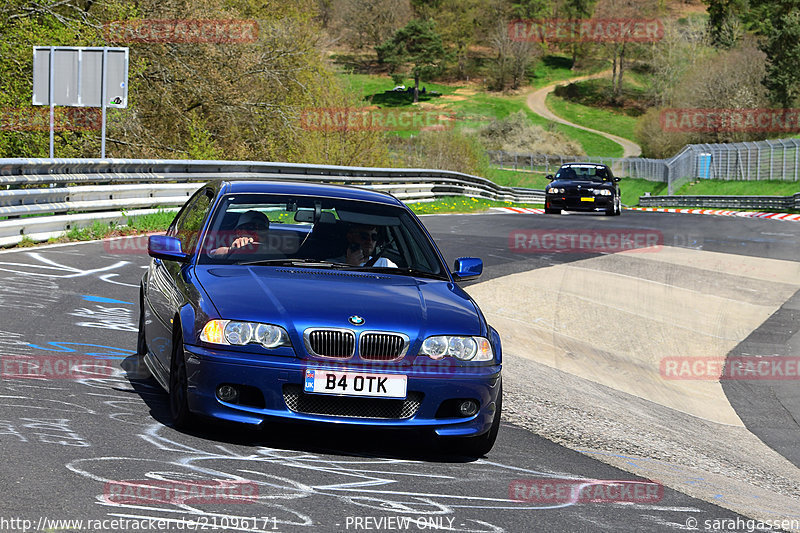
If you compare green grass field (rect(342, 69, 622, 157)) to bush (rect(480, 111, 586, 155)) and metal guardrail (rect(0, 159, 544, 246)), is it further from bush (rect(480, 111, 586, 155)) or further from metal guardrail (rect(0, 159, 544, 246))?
metal guardrail (rect(0, 159, 544, 246))

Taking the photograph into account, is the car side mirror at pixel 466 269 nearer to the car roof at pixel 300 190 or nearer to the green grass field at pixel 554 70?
the car roof at pixel 300 190

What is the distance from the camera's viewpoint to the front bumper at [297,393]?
5.43m

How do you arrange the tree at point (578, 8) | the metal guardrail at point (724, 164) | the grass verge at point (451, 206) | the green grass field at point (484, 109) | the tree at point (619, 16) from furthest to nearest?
the tree at point (578, 8) < the tree at point (619, 16) < the green grass field at point (484, 109) < the metal guardrail at point (724, 164) < the grass verge at point (451, 206)

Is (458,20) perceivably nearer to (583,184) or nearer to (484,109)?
(484,109)

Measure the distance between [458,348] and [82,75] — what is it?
16.8 metres

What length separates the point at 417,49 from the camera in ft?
468

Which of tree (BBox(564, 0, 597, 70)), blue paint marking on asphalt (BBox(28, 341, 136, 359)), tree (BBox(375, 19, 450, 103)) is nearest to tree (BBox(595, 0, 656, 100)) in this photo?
tree (BBox(564, 0, 597, 70))

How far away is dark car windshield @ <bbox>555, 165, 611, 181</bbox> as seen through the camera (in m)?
32.4

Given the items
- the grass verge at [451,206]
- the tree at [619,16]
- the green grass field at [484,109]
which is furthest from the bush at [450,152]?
the tree at [619,16]

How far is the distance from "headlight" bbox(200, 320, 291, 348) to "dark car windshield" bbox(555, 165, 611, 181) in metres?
27.6

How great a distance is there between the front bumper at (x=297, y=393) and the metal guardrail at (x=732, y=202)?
138 feet

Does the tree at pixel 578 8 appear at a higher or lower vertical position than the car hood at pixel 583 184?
higher

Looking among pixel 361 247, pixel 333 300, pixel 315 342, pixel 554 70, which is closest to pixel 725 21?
pixel 554 70

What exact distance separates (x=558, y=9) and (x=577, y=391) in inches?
6656
